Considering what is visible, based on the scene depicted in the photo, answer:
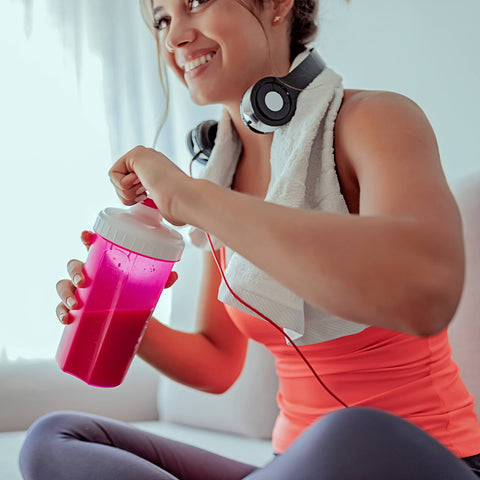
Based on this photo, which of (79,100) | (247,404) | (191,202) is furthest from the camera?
(79,100)

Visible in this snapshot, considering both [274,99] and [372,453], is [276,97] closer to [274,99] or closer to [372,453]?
[274,99]

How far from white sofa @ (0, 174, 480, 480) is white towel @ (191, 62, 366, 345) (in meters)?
0.37

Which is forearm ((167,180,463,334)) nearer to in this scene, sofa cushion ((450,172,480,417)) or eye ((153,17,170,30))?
sofa cushion ((450,172,480,417))

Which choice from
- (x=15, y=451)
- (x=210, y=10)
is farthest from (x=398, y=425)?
(x=15, y=451)

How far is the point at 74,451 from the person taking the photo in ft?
2.82

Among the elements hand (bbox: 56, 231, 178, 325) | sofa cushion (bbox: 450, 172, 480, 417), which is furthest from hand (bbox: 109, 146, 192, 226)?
sofa cushion (bbox: 450, 172, 480, 417)

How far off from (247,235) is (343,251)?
104mm

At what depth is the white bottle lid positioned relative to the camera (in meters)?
0.79

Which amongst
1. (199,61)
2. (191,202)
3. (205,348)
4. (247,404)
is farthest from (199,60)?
(247,404)

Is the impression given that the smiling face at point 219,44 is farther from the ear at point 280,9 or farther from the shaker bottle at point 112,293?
the shaker bottle at point 112,293

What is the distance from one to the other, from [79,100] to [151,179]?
51.4 inches

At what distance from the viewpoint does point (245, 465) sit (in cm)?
100

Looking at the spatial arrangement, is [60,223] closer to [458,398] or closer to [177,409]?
[177,409]

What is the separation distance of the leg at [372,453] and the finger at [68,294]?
0.43m
